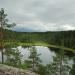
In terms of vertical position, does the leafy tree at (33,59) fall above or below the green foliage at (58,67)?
above

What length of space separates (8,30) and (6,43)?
414 cm

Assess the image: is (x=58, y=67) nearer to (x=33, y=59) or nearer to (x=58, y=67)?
(x=58, y=67)

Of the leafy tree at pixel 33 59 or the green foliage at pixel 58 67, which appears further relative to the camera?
the leafy tree at pixel 33 59

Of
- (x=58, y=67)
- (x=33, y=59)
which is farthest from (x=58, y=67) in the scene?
(x=33, y=59)

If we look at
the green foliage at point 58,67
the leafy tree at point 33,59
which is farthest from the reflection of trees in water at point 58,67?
the leafy tree at point 33,59

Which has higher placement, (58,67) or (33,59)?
(33,59)

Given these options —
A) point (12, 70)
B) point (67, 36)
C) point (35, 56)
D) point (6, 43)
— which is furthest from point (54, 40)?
point (12, 70)

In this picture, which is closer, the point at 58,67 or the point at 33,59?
the point at 58,67

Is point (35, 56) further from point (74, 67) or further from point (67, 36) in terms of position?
point (67, 36)

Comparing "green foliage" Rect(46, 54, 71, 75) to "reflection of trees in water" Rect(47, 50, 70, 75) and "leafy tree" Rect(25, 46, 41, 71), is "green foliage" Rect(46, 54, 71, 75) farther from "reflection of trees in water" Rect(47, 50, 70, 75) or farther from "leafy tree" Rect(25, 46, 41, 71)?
"leafy tree" Rect(25, 46, 41, 71)

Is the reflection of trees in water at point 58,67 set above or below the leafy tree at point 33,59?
below

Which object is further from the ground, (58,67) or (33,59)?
(33,59)

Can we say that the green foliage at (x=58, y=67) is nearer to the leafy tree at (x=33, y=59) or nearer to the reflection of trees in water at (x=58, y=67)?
the reflection of trees in water at (x=58, y=67)

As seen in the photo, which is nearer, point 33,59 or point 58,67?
point 58,67
